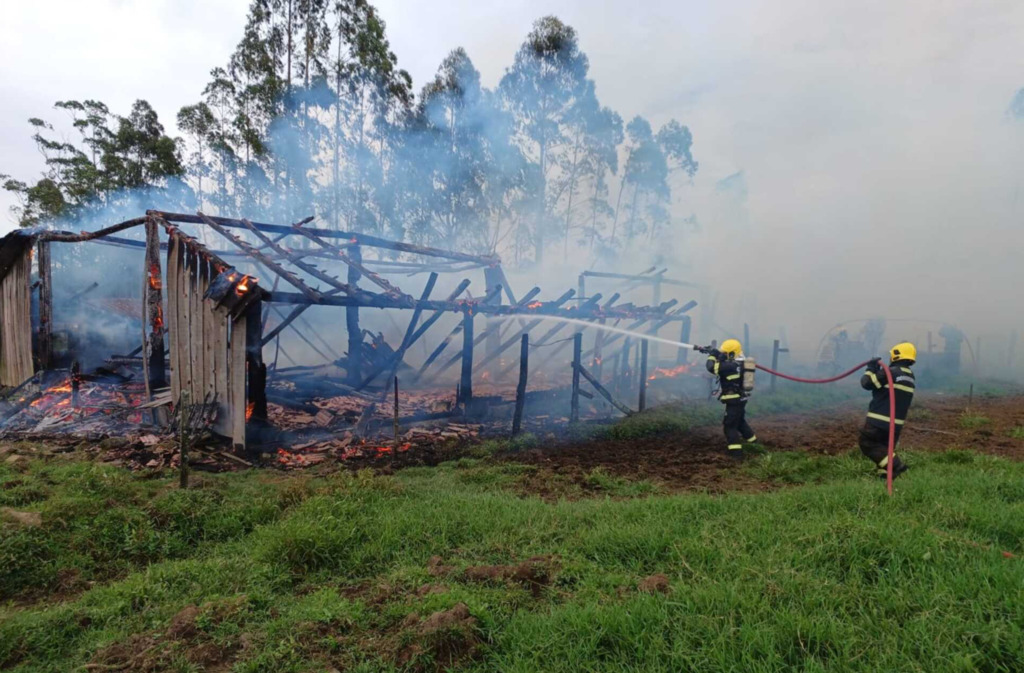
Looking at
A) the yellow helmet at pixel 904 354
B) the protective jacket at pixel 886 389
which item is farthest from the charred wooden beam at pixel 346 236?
the yellow helmet at pixel 904 354

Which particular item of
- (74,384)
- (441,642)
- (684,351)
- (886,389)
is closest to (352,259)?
(74,384)

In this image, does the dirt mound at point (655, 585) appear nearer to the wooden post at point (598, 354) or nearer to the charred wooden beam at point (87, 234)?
the charred wooden beam at point (87, 234)

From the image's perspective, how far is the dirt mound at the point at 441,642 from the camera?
3121 millimetres

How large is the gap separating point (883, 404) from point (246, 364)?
9294 mm

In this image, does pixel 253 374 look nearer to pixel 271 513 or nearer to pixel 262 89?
pixel 271 513

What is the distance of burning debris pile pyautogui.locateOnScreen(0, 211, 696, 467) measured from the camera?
8.39 m

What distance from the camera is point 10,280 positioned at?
12.0 metres

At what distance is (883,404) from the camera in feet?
22.1

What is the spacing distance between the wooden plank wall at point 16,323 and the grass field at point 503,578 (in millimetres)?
7498

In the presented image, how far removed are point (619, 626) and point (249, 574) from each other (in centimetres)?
306

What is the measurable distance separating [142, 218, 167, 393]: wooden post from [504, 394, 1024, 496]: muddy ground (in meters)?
7.10

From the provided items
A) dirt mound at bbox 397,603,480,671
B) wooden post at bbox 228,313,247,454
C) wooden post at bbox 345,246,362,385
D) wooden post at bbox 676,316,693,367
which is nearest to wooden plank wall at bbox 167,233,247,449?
wooden post at bbox 228,313,247,454

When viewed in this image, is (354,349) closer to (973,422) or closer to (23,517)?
(23,517)

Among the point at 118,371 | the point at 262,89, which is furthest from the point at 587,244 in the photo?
the point at 118,371
